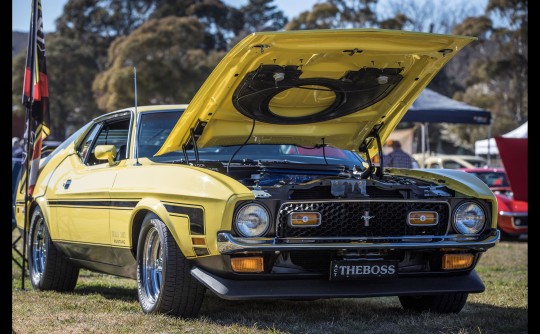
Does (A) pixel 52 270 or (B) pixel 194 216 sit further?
(A) pixel 52 270

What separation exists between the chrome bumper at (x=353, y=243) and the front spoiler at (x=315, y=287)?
8.8 inches

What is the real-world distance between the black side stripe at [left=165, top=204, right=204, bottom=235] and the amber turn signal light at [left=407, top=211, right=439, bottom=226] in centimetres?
120

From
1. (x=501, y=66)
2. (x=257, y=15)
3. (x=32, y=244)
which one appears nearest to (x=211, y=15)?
(x=257, y=15)

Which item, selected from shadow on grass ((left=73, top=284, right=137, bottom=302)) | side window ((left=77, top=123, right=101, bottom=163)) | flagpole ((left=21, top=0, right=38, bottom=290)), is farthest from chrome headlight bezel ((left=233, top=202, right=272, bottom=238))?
flagpole ((left=21, top=0, right=38, bottom=290))

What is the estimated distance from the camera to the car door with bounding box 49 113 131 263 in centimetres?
604

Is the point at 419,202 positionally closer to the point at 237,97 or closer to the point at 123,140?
the point at 237,97

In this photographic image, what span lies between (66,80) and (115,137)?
38768mm

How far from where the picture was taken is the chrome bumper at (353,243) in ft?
15.6

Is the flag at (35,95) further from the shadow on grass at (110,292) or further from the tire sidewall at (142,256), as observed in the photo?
the tire sidewall at (142,256)

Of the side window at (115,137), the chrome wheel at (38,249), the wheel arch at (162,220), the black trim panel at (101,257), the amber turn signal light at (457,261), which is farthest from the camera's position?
the chrome wheel at (38,249)

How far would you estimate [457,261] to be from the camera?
529cm

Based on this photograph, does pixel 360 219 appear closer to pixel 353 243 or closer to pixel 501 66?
pixel 353 243

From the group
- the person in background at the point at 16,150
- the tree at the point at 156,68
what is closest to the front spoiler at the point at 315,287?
the person in background at the point at 16,150
